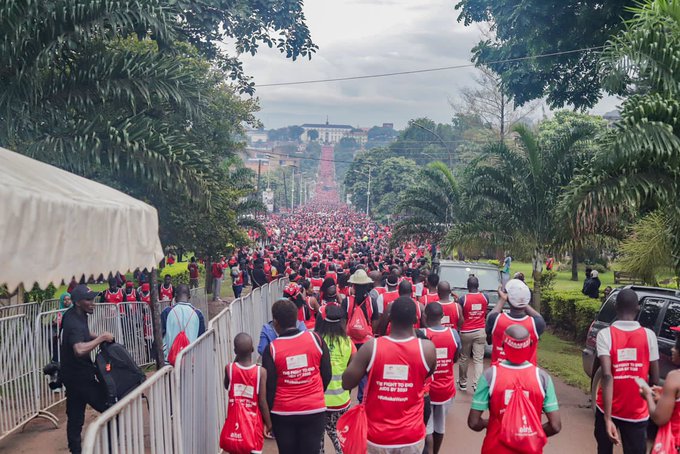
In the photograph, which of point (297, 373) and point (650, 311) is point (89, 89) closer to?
point (297, 373)

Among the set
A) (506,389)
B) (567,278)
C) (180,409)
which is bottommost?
(567,278)

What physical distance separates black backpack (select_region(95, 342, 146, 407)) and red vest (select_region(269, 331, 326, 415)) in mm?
1327

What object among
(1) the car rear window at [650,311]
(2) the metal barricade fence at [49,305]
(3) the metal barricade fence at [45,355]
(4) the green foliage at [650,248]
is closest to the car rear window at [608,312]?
(1) the car rear window at [650,311]

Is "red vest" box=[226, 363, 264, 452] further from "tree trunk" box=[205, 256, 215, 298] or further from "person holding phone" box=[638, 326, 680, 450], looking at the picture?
"tree trunk" box=[205, 256, 215, 298]

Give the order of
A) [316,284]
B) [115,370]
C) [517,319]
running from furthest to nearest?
1. [316,284]
2. [517,319]
3. [115,370]

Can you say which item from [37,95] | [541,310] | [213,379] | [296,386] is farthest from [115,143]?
[541,310]

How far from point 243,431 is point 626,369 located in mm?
2941

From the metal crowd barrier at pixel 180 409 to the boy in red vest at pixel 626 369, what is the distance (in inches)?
126

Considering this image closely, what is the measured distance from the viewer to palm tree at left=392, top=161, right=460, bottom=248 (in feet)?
84.2

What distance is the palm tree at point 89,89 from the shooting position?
10.3 metres

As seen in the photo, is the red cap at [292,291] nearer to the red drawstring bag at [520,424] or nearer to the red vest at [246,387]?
the red vest at [246,387]

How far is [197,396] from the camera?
6.07 metres

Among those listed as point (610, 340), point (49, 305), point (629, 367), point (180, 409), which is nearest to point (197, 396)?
point (180, 409)

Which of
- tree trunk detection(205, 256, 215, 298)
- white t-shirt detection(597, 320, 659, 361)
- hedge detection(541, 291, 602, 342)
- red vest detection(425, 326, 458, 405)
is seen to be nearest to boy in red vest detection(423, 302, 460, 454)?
red vest detection(425, 326, 458, 405)
